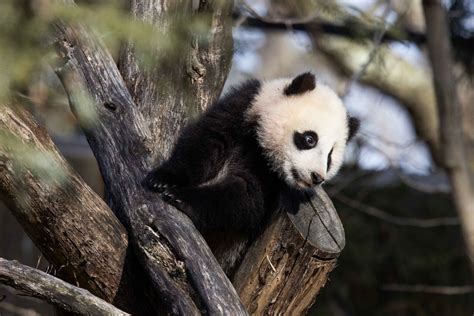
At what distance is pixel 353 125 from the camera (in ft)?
12.6

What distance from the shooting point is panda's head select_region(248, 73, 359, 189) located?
348cm

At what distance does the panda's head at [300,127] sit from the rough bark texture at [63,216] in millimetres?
882

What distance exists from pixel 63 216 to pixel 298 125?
121 centimetres

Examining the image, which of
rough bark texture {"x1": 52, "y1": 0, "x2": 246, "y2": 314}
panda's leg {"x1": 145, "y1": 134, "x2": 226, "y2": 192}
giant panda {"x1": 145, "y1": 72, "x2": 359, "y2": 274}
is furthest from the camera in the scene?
giant panda {"x1": 145, "y1": 72, "x2": 359, "y2": 274}

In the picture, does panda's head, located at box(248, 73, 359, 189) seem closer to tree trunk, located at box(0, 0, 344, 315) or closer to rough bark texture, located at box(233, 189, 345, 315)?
tree trunk, located at box(0, 0, 344, 315)

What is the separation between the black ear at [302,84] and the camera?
11.8 ft

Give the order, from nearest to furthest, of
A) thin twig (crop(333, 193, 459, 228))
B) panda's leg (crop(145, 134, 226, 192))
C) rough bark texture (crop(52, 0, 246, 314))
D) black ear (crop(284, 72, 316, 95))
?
rough bark texture (crop(52, 0, 246, 314)), panda's leg (crop(145, 134, 226, 192)), black ear (crop(284, 72, 316, 95)), thin twig (crop(333, 193, 459, 228))

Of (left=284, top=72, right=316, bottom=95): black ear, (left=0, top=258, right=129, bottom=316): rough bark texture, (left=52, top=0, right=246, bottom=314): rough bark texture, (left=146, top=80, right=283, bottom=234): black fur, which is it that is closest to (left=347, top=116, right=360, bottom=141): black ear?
(left=284, top=72, right=316, bottom=95): black ear

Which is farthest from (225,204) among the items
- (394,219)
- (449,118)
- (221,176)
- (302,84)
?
(394,219)

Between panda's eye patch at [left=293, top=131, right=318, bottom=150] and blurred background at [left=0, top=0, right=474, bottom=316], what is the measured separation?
3.90ft

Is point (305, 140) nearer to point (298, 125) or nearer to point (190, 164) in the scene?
point (298, 125)

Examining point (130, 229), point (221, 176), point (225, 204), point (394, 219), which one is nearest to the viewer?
point (130, 229)

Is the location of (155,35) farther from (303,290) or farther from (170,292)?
(303,290)

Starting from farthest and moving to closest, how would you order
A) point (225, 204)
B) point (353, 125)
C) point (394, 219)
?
point (394, 219) → point (353, 125) → point (225, 204)
